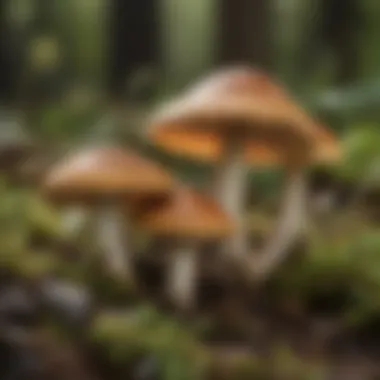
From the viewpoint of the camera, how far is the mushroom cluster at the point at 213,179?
90cm

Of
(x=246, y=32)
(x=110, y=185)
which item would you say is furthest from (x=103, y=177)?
(x=246, y=32)

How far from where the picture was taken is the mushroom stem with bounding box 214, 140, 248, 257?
937mm

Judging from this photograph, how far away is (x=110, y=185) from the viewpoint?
0.88 meters

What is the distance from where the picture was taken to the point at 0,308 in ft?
3.02

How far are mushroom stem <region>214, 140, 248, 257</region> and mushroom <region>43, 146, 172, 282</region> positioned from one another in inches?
2.5

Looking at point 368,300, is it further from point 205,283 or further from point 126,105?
point 126,105

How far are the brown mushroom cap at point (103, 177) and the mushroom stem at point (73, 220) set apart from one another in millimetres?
22

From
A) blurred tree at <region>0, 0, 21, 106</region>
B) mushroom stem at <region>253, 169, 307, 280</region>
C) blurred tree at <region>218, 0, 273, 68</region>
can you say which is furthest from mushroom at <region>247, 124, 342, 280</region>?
blurred tree at <region>0, 0, 21, 106</region>

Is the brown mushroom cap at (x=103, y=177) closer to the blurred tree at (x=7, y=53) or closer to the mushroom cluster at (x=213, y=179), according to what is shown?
the mushroom cluster at (x=213, y=179)

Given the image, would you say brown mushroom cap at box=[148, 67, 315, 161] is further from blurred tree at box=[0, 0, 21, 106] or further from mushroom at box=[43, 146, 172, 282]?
blurred tree at box=[0, 0, 21, 106]

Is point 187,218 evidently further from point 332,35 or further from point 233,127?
point 332,35

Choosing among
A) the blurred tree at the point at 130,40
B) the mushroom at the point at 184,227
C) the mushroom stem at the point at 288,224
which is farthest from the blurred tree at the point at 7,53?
the mushroom stem at the point at 288,224

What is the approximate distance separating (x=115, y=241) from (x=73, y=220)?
0.05m

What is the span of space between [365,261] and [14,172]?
41 centimetres
